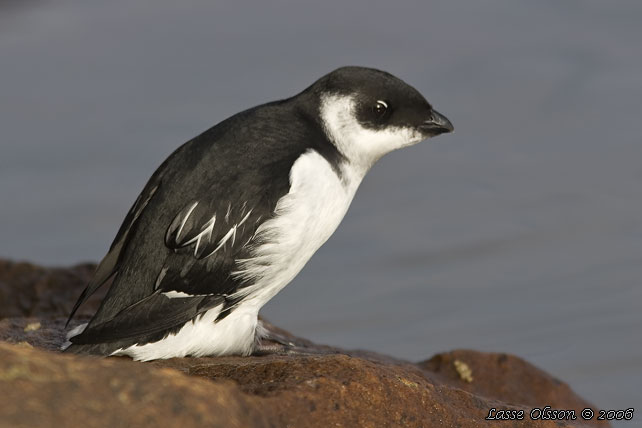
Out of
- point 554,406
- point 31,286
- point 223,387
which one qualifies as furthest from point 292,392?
point 31,286

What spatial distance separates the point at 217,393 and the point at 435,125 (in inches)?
106

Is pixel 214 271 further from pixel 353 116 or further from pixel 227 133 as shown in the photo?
pixel 353 116

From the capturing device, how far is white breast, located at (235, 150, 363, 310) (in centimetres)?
559

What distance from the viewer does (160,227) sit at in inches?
221

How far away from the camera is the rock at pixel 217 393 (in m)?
3.70

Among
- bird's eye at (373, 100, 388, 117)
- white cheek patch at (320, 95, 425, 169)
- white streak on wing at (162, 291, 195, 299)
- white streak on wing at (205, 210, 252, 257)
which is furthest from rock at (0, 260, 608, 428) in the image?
bird's eye at (373, 100, 388, 117)

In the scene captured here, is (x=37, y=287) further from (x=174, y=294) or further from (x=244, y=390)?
(x=244, y=390)

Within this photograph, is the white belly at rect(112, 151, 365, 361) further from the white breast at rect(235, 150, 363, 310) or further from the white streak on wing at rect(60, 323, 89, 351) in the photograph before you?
the white streak on wing at rect(60, 323, 89, 351)

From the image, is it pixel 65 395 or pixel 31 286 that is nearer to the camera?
pixel 65 395

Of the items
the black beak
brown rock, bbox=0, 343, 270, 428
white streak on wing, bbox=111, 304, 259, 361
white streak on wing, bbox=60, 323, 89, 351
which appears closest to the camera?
brown rock, bbox=0, 343, 270, 428

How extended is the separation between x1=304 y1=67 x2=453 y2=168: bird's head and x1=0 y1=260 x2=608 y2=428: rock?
127 cm

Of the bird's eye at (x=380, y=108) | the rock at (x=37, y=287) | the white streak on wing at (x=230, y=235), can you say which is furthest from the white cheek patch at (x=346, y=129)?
the rock at (x=37, y=287)

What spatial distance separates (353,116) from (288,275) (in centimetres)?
95

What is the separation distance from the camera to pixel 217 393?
394cm
